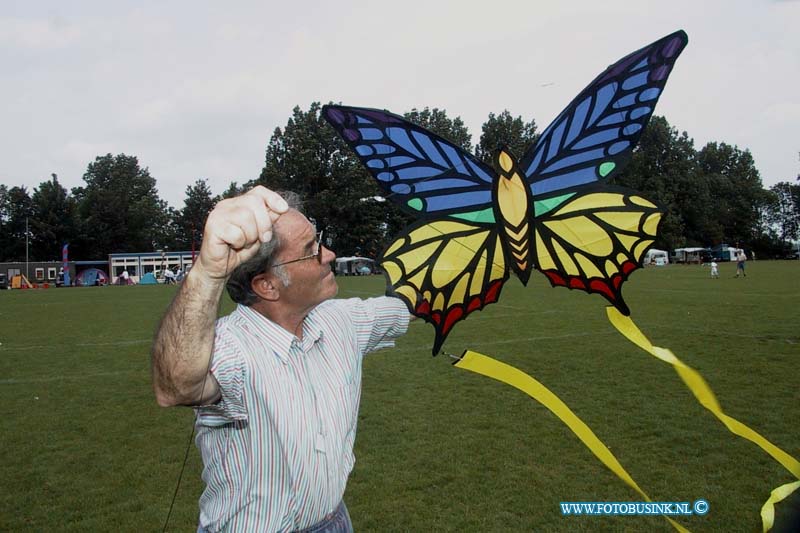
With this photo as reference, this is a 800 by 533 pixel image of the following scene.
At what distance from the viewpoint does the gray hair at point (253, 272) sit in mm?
1836

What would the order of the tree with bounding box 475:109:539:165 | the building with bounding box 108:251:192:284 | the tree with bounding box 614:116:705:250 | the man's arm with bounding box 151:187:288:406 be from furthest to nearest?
the building with bounding box 108:251:192:284 < the tree with bounding box 475:109:539:165 < the tree with bounding box 614:116:705:250 < the man's arm with bounding box 151:187:288:406

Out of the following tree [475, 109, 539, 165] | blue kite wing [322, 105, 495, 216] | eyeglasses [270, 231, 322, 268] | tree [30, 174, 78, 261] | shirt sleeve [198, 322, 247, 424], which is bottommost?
shirt sleeve [198, 322, 247, 424]

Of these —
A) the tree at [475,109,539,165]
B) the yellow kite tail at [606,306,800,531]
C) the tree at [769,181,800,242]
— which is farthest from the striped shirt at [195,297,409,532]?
the tree at [769,181,800,242]

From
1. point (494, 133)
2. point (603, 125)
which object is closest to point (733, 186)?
point (494, 133)

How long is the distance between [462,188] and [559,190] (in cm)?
32

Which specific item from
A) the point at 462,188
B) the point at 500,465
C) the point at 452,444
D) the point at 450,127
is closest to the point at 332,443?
the point at 462,188

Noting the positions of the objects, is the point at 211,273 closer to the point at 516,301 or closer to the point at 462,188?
the point at 462,188

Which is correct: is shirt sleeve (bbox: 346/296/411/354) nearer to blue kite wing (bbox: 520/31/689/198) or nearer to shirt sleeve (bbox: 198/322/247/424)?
shirt sleeve (bbox: 198/322/247/424)

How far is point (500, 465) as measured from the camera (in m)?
4.81

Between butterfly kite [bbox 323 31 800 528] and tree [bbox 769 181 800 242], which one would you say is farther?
tree [bbox 769 181 800 242]

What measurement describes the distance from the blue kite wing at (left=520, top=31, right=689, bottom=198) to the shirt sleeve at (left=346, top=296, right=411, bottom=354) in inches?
30.8

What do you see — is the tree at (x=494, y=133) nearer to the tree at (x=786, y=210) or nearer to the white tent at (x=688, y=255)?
the white tent at (x=688, y=255)

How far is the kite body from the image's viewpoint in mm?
1846

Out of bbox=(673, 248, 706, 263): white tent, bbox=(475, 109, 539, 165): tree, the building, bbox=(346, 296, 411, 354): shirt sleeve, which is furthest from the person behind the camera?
bbox=(673, 248, 706, 263): white tent
